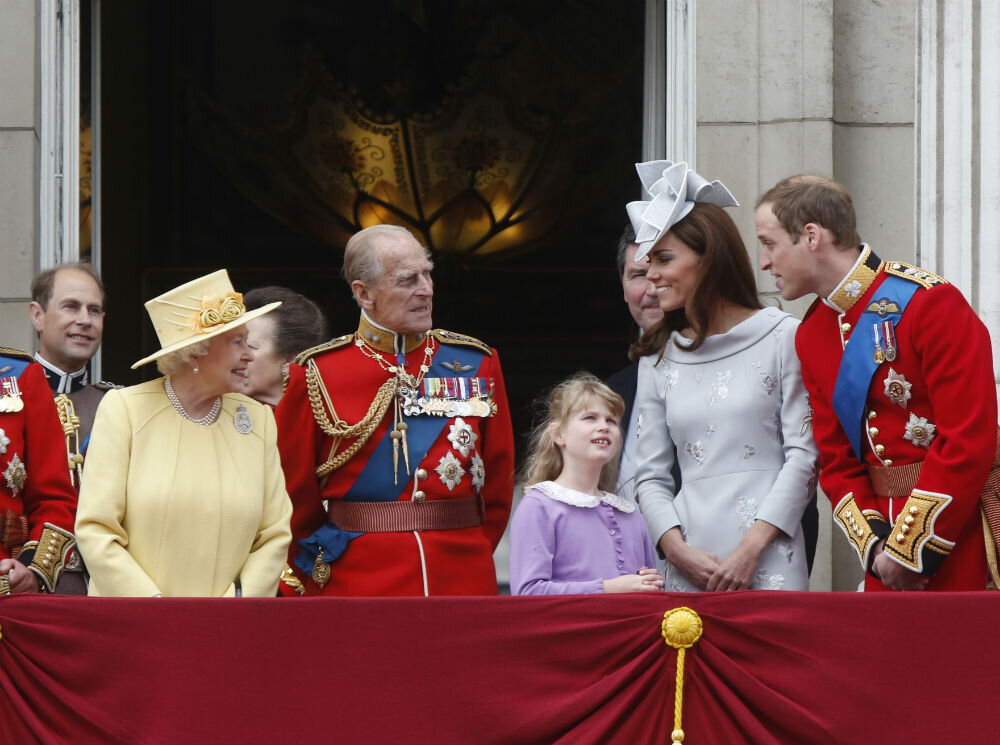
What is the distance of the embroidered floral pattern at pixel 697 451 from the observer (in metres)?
4.41

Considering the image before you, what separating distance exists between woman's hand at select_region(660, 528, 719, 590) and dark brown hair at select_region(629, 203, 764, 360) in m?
0.56

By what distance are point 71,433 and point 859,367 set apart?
2.42 metres

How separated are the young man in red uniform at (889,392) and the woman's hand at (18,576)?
6.96 ft

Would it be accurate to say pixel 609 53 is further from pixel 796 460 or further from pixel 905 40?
pixel 796 460

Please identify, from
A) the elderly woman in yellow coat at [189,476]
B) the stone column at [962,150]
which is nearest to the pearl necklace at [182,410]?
the elderly woman in yellow coat at [189,476]

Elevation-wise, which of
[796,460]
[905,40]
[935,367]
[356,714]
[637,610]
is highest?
[905,40]

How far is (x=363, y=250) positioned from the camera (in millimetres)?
4531

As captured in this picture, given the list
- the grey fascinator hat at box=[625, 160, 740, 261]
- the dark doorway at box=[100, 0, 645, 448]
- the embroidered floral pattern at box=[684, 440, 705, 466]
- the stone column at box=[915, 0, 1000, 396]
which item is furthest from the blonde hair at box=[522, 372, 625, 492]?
the dark doorway at box=[100, 0, 645, 448]

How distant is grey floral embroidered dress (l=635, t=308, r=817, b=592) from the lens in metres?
4.29

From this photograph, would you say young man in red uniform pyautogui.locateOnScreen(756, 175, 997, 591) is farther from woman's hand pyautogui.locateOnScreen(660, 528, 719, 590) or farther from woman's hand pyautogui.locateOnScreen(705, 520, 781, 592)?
woman's hand pyautogui.locateOnScreen(660, 528, 719, 590)

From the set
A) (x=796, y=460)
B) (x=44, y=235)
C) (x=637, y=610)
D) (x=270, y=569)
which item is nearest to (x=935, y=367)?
(x=796, y=460)

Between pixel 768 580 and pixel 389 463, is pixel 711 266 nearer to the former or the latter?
pixel 768 580

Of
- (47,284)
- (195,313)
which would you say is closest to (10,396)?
(195,313)

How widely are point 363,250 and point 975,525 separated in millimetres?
1829
